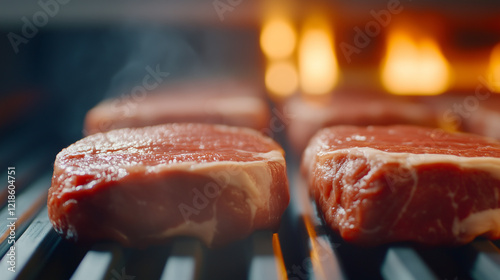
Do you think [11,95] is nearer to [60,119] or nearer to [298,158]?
[60,119]

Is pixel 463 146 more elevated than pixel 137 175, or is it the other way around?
pixel 137 175

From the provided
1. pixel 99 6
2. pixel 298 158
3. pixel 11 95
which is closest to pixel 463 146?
pixel 298 158

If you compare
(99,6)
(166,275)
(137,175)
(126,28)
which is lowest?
(166,275)

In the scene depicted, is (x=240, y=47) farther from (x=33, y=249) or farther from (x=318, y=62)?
(x=33, y=249)

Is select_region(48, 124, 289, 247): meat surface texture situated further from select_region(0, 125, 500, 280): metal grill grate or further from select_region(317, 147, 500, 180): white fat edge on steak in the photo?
select_region(317, 147, 500, 180): white fat edge on steak

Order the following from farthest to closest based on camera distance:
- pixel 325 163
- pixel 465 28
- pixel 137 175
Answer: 1. pixel 465 28
2. pixel 325 163
3. pixel 137 175

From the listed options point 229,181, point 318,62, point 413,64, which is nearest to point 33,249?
point 229,181

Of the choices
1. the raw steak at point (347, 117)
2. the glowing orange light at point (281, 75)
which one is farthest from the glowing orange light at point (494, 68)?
the glowing orange light at point (281, 75)
